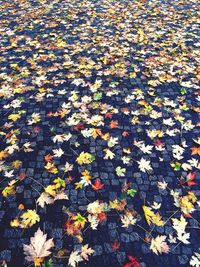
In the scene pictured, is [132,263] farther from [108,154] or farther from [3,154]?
[3,154]

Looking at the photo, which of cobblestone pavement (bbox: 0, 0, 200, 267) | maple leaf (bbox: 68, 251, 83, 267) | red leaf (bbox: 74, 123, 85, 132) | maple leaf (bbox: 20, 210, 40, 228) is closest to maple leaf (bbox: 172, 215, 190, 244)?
cobblestone pavement (bbox: 0, 0, 200, 267)

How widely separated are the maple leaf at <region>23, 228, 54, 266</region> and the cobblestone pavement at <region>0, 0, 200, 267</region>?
1 cm

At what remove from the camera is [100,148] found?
417cm

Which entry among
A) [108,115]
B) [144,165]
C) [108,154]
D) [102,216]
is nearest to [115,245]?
[102,216]

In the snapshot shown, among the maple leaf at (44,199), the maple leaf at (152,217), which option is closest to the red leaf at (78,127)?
the maple leaf at (44,199)

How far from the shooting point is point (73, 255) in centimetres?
293

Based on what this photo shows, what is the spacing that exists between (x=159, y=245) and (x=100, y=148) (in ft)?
5.50

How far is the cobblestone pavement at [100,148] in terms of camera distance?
3.04 meters

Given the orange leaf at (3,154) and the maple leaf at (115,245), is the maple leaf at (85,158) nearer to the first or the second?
the orange leaf at (3,154)

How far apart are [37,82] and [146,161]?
3032 millimetres

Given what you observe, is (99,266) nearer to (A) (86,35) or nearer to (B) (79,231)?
(B) (79,231)

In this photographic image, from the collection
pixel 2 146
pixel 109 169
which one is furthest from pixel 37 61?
pixel 109 169

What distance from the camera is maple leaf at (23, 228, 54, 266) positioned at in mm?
2914

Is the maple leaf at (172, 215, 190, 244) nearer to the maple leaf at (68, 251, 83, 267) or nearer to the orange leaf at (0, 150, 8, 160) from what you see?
the maple leaf at (68, 251, 83, 267)
